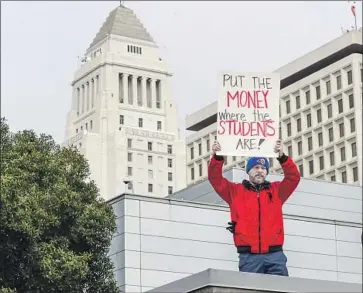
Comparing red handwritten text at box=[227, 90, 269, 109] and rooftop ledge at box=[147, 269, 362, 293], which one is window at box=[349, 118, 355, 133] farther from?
rooftop ledge at box=[147, 269, 362, 293]

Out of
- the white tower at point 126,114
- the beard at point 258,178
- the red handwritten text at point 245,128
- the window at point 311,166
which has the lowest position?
the beard at point 258,178

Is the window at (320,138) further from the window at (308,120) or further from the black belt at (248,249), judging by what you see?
the black belt at (248,249)

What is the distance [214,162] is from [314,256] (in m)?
22.8

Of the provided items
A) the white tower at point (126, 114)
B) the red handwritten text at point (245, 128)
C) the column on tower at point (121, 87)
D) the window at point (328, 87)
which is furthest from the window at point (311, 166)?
the red handwritten text at point (245, 128)

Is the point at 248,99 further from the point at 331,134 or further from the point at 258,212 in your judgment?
the point at 331,134

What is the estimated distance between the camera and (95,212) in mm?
29484

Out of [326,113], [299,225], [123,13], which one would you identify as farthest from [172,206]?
[123,13]

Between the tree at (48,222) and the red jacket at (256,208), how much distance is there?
337 inches

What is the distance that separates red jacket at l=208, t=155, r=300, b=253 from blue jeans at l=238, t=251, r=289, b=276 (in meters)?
0.10

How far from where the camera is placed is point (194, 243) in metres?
40.3

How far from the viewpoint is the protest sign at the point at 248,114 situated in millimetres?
19750

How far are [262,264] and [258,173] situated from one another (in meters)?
1.63

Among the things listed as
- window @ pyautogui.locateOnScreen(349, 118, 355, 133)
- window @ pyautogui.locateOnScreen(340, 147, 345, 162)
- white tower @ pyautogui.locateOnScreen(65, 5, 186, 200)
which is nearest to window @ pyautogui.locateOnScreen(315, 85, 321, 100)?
window @ pyautogui.locateOnScreen(349, 118, 355, 133)

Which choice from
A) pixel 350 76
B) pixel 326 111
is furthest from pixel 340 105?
pixel 350 76
